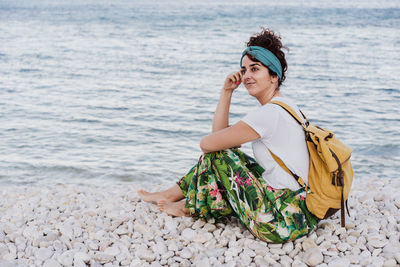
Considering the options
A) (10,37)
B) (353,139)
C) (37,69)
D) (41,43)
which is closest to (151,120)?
(353,139)

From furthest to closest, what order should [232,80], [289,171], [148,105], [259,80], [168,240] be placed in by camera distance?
[148,105]
[232,80]
[168,240]
[259,80]
[289,171]

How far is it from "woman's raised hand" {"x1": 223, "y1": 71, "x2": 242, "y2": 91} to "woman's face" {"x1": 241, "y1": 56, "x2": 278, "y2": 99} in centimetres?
20

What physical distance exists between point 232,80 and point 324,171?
1064mm

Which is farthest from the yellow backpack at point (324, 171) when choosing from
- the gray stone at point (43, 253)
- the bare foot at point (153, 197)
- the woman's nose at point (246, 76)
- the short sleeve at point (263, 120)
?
the gray stone at point (43, 253)

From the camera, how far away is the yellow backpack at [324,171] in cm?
311

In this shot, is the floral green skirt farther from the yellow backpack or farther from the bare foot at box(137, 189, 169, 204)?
the bare foot at box(137, 189, 169, 204)

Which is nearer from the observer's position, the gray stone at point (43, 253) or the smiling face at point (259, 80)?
the gray stone at point (43, 253)

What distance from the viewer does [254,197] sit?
331 centimetres

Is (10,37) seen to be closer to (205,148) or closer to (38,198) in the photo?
(38,198)

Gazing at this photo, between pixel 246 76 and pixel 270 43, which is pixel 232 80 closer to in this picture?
pixel 246 76

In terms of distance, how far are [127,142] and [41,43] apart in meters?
18.9

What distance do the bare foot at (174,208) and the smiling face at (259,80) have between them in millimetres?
1246

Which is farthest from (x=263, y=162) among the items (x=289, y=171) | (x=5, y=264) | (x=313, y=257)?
(x=5, y=264)

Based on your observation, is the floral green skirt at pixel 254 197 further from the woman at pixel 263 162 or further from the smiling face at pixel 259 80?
the smiling face at pixel 259 80
